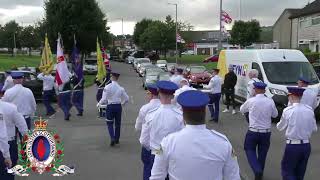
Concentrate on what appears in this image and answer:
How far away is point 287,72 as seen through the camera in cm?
1756

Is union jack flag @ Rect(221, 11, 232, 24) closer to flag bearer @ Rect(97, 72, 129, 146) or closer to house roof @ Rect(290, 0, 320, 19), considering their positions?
house roof @ Rect(290, 0, 320, 19)

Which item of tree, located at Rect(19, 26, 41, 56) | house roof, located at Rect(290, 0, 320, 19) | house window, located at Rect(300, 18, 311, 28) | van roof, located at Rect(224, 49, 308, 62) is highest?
house roof, located at Rect(290, 0, 320, 19)

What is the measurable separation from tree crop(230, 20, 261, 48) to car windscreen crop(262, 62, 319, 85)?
5977cm

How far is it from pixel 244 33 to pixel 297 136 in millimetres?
71916

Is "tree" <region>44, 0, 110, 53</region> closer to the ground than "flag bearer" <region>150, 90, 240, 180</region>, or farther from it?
farther from it

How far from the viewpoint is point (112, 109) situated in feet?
40.8

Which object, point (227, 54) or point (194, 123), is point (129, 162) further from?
point (227, 54)

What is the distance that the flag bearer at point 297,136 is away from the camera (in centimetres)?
770

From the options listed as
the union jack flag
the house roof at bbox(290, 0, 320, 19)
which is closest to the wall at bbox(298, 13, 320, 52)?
the house roof at bbox(290, 0, 320, 19)

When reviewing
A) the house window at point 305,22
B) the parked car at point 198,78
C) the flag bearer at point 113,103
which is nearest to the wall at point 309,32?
the house window at point 305,22

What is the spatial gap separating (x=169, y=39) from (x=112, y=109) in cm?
6781

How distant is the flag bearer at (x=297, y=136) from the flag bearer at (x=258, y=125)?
814mm

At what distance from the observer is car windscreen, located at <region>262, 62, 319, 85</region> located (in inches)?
680

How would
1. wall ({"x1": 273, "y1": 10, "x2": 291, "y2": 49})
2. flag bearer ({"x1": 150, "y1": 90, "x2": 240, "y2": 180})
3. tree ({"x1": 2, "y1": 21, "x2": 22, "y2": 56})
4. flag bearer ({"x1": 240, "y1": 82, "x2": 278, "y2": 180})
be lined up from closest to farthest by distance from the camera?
flag bearer ({"x1": 150, "y1": 90, "x2": 240, "y2": 180}) < flag bearer ({"x1": 240, "y1": 82, "x2": 278, "y2": 180}) < wall ({"x1": 273, "y1": 10, "x2": 291, "y2": 49}) < tree ({"x1": 2, "y1": 21, "x2": 22, "y2": 56})
